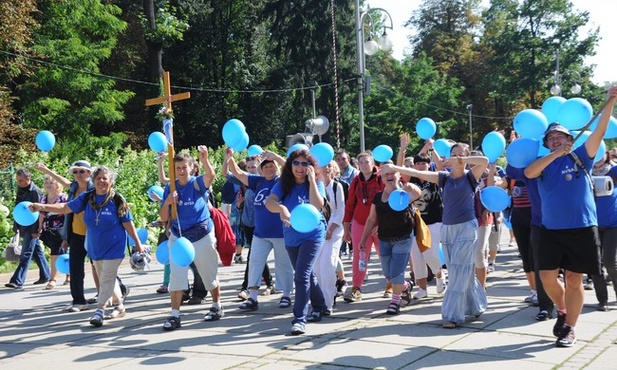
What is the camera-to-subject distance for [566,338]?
6.22 m

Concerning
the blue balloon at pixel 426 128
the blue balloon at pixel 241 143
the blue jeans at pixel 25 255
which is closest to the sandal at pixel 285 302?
the blue balloon at pixel 241 143

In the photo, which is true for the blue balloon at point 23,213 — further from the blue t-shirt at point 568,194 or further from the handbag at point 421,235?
the blue t-shirt at point 568,194

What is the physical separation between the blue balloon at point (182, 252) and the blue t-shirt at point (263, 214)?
4.43 feet

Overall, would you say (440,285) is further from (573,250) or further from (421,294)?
(573,250)

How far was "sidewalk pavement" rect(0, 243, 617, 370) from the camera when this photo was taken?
19.4 ft

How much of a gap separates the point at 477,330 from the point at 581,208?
1657mm

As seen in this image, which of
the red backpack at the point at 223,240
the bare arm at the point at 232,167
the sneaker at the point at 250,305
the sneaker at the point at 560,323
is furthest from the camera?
the red backpack at the point at 223,240

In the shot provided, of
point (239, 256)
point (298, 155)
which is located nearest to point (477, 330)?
point (298, 155)

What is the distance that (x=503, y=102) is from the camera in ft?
193

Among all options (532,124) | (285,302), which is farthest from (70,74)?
(532,124)

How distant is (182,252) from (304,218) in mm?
1354

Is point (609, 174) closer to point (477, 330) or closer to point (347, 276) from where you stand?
point (477, 330)

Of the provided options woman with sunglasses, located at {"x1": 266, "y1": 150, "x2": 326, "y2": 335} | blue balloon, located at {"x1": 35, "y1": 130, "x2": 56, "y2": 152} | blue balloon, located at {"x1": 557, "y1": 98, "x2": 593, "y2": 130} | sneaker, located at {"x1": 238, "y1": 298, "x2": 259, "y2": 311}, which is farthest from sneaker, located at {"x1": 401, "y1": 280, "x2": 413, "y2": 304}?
blue balloon, located at {"x1": 35, "y1": 130, "x2": 56, "y2": 152}

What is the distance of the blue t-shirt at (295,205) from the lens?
718 centimetres
